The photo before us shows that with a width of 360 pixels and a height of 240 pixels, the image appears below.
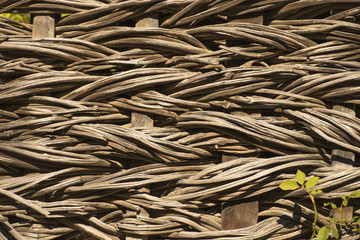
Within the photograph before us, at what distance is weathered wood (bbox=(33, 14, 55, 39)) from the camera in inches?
49.5

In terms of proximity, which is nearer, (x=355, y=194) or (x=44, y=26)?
(x=355, y=194)

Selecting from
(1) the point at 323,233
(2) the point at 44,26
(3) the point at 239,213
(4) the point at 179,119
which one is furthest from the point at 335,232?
(2) the point at 44,26

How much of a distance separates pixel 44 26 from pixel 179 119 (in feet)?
1.77

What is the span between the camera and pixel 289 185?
1.06 meters

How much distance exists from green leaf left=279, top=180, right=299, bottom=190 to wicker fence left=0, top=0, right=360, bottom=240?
4 cm

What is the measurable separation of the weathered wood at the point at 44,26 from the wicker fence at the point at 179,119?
0.01m

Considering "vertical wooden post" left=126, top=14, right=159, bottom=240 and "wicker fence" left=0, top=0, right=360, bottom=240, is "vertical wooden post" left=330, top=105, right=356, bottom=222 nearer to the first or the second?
"wicker fence" left=0, top=0, right=360, bottom=240

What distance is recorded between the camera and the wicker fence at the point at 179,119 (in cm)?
112

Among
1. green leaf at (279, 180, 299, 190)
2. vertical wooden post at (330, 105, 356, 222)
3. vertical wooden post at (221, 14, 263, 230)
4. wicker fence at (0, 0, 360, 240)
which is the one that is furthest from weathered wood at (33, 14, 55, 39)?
vertical wooden post at (330, 105, 356, 222)

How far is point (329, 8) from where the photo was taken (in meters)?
1.15

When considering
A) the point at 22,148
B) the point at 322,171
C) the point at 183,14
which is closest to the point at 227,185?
the point at 322,171

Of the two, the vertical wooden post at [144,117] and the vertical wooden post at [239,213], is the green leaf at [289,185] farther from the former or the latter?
the vertical wooden post at [144,117]

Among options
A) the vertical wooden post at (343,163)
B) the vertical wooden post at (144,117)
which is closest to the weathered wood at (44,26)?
the vertical wooden post at (144,117)

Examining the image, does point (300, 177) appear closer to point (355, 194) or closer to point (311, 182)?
point (311, 182)
